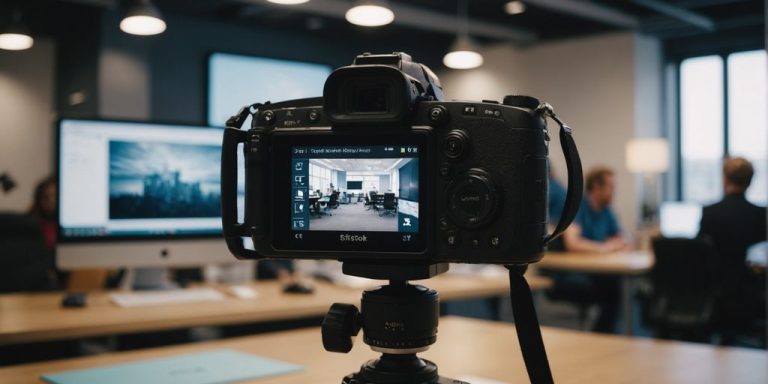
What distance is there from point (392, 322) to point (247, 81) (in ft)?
21.1

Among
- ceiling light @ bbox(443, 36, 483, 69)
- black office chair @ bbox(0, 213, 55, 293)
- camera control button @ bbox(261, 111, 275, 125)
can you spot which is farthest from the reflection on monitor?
camera control button @ bbox(261, 111, 275, 125)

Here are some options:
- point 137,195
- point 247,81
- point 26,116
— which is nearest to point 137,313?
point 137,195

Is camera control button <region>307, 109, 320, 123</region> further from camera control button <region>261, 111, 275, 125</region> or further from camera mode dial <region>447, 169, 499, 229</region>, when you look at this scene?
camera mode dial <region>447, 169, 499, 229</region>

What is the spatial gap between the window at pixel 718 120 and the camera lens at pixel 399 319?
22.5 feet

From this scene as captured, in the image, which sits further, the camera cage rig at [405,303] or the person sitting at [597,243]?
the person sitting at [597,243]

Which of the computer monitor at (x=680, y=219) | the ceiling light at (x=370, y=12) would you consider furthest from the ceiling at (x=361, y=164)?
the computer monitor at (x=680, y=219)

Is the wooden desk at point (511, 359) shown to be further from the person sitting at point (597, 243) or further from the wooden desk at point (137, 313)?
the person sitting at point (597, 243)

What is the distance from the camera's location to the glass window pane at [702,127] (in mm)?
7383

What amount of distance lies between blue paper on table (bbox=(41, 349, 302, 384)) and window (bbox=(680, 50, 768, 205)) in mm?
6666

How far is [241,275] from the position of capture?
8.80 ft

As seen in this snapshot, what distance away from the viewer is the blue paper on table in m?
1.24

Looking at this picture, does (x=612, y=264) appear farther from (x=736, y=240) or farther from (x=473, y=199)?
(x=473, y=199)

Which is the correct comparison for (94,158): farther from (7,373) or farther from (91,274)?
(7,373)

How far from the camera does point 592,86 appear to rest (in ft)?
24.8
